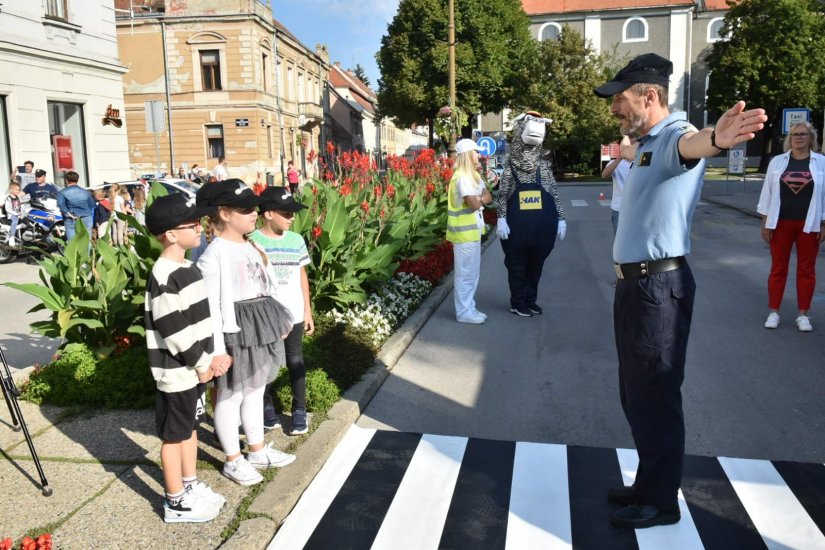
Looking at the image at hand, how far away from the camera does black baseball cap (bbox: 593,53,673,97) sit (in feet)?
11.5

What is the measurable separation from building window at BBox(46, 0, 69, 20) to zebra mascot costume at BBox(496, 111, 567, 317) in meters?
18.0

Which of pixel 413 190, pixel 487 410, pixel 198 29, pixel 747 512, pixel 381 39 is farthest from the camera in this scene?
pixel 381 39

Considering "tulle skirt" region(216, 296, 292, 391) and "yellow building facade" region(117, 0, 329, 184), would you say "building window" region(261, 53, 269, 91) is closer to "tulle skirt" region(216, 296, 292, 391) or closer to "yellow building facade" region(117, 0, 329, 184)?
"yellow building facade" region(117, 0, 329, 184)

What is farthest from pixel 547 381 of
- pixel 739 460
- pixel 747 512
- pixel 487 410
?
pixel 747 512

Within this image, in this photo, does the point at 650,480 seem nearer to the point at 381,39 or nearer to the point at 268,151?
the point at 268,151

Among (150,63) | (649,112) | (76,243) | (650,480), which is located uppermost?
(150,63)

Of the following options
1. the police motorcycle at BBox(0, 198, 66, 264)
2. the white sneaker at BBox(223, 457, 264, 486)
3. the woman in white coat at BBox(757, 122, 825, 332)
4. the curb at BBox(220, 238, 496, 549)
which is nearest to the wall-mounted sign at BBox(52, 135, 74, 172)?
the police motorcycle at BBox(0, 198, 66, 264)

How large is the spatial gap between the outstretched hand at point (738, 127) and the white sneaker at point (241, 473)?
2863mm

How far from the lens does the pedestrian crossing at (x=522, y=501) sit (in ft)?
11.7

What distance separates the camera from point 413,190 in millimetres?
12344

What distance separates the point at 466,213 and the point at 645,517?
4.55 m

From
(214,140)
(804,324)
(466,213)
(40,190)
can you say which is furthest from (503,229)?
(214,140)

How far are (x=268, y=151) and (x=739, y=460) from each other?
43270mm

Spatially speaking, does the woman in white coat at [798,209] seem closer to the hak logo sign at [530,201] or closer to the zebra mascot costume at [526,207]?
the zebra mascot costume at [526,207]
